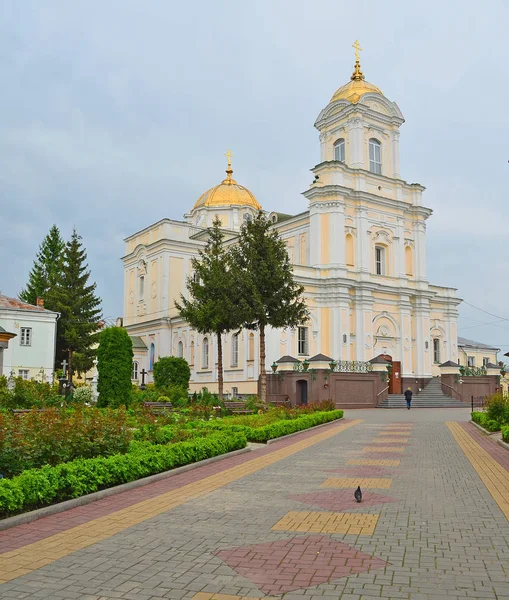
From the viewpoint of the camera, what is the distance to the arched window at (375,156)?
51125mm

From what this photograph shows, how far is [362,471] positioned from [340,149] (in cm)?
4205

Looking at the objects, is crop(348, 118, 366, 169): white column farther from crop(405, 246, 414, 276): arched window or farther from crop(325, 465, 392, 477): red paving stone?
crop(325, 465, 392, 477): red paving stone

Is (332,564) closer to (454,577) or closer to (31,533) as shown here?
(454,577)

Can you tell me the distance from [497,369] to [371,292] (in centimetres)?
1105

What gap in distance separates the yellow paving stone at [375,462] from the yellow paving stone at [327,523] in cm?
510

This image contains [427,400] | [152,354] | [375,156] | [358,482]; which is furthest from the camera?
[152,354]

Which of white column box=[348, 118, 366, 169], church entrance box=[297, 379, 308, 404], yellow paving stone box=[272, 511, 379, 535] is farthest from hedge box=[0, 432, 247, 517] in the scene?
white column box=[348, 118, 366, 169]

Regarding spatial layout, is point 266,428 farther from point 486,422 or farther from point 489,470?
point 486,422

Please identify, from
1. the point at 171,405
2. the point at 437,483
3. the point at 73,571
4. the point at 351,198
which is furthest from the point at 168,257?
the point at 73,571

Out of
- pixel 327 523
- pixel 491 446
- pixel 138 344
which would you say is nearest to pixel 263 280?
pixel 491 446

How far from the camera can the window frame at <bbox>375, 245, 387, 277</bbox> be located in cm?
5025

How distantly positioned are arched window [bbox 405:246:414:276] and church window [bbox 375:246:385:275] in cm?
251

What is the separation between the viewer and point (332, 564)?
6410mm

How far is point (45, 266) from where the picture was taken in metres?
64.0
